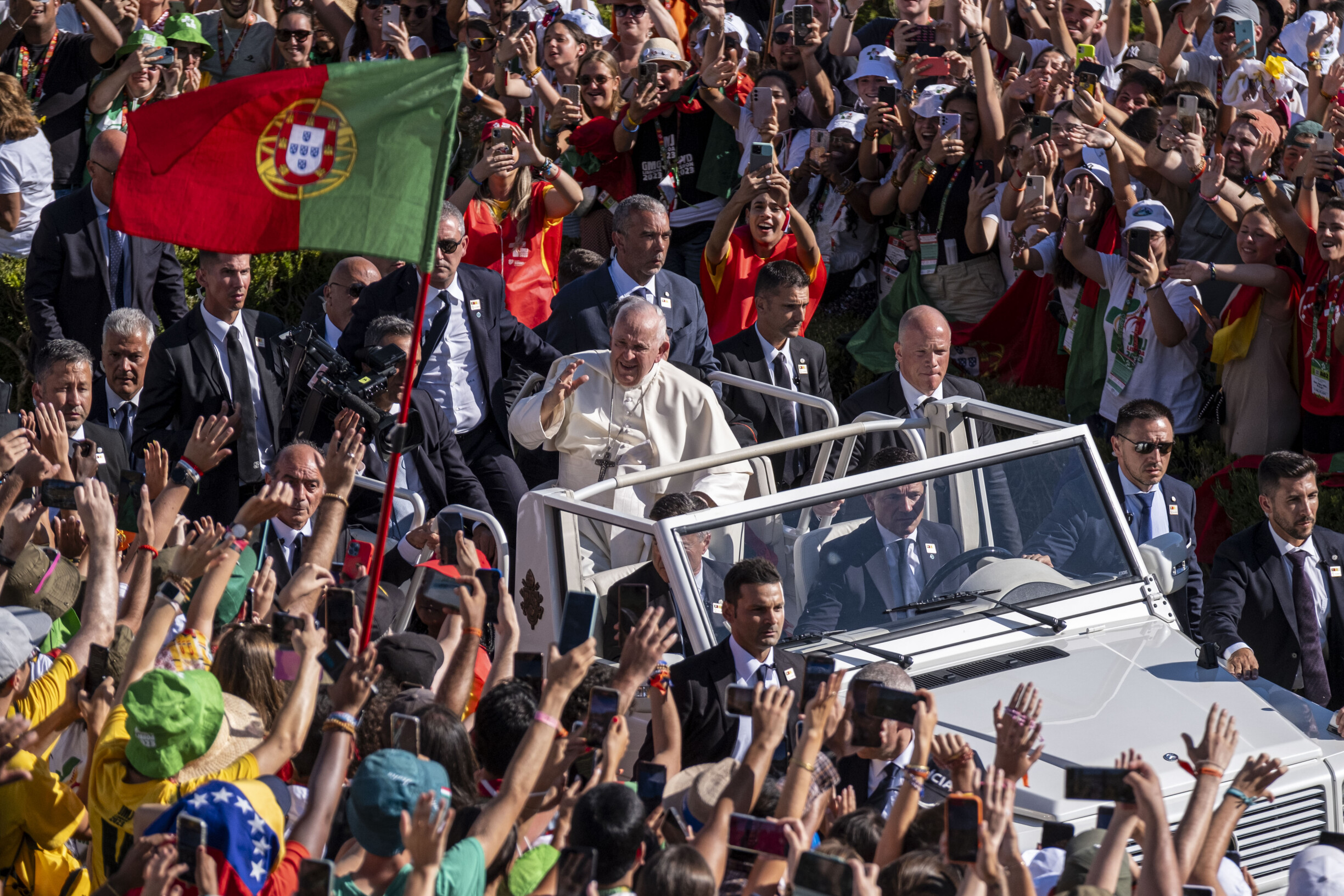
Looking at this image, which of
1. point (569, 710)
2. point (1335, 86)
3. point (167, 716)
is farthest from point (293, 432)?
point (1335, 86)

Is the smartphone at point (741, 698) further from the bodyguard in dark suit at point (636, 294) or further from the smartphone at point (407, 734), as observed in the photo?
the bodyguard in dark suit at point (636, 294)

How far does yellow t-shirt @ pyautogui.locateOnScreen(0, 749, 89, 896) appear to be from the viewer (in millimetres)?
4230

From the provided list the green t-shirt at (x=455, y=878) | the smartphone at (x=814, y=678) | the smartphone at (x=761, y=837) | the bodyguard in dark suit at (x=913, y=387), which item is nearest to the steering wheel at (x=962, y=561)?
the bodyguard in dark suit at (x=913, y=387)

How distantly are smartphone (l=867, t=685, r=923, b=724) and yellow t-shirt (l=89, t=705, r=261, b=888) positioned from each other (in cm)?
157

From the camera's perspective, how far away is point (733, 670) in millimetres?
5520

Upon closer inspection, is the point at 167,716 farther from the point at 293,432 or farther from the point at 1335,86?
the point at 1335,86

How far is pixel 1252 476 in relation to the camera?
824cm

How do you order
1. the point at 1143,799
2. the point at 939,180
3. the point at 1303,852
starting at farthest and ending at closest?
the point at 939,180
the point at 1303,852
the point at 1143,799

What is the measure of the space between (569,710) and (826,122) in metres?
6.91

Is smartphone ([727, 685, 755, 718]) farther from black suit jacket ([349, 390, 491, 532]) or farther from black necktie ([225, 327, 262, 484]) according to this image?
black necktie ([225, 327, 262, 484])

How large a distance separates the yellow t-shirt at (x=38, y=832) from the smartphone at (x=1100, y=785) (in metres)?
2.49

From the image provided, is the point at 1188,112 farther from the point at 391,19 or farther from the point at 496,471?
the point at 391,19

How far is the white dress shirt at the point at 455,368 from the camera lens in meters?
8.16

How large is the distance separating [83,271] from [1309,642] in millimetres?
6401
